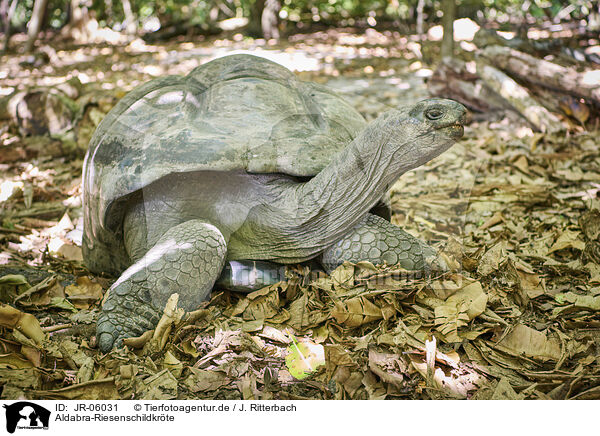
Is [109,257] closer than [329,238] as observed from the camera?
No

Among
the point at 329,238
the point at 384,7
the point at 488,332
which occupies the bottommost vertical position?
the point at 384,7

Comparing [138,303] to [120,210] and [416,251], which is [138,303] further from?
[416,251]

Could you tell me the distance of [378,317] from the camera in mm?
2332

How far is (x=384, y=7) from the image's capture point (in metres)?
11.0

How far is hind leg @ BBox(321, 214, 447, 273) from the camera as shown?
2553mm

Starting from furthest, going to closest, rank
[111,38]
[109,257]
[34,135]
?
[111,38] < [34,135] < [109,257]

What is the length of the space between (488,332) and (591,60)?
4.60 m

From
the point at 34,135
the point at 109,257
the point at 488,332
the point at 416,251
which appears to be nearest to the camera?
the point at 488,332

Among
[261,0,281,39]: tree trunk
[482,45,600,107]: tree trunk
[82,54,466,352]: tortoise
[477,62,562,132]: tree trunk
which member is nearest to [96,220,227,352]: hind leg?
[82,54,466,352]: tortoise

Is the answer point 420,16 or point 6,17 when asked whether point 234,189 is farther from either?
point 6,17
